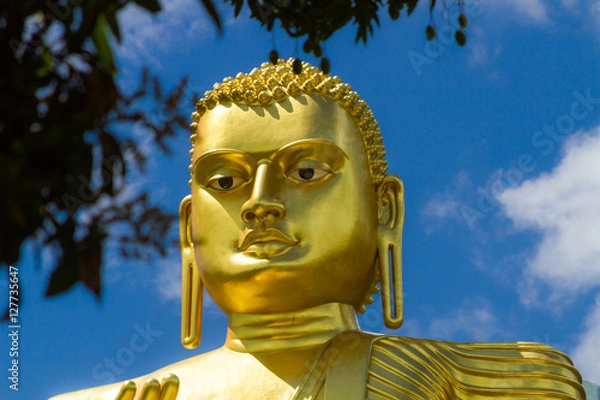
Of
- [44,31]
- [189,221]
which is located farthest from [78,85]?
[189,221]

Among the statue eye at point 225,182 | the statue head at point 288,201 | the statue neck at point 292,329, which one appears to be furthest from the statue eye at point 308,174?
the statue neck at point 292,329

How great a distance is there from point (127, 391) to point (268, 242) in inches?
49.6

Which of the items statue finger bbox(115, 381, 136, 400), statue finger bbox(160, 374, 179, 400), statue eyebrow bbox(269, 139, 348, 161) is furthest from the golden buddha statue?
statue finger bbox(160, 374, 179, 400)

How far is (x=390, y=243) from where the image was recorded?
784 centimetres

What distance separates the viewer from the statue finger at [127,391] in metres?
6.72

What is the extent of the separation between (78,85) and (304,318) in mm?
4105

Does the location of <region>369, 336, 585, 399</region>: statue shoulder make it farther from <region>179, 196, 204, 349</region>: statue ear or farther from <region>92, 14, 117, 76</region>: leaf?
<region>92, 14, 117, 76</region>: leaf

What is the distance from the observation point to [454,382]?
732cm

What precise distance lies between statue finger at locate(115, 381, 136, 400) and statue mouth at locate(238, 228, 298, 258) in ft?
3.77

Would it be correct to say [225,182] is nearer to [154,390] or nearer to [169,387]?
[154,390]

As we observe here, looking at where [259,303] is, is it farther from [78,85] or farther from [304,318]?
[78,85]

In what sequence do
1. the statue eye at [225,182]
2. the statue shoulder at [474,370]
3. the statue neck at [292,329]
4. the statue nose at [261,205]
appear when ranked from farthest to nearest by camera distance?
the statue eye at [225,182] → the statue neck at [292,329] → the statue nose at [261,205] → the statue shoulder at [474,370]

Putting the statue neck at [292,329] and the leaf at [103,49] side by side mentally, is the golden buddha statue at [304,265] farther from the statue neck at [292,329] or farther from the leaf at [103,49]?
the leaf at [103,49]

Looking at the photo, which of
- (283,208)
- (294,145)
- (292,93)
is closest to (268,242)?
(283,208)
